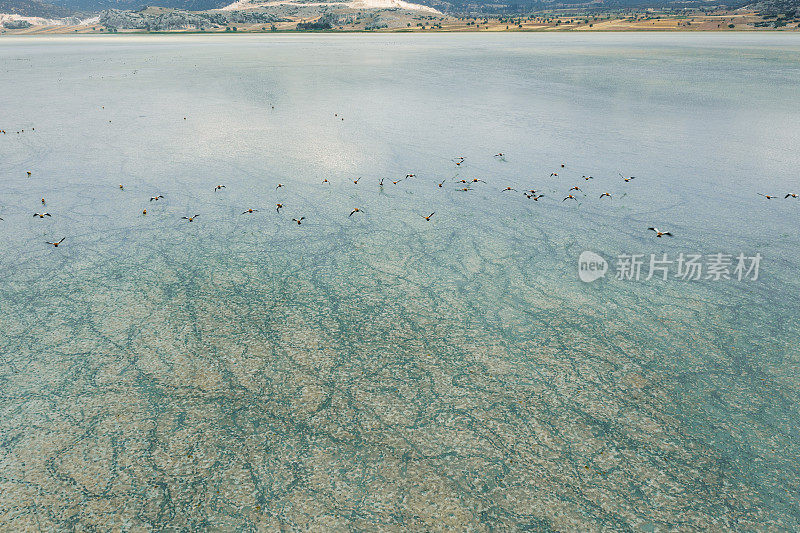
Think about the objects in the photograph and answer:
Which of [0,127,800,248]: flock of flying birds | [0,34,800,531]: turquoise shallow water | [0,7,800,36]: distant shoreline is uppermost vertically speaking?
[0,7,800,36]: distant shoreline

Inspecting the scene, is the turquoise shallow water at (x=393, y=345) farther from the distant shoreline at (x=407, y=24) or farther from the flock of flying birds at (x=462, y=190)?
the distant shoreline at (x=407, y=24)

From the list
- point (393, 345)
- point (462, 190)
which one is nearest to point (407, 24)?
point (462, 190)

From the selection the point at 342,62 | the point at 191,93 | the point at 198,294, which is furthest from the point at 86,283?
the point at 342,62

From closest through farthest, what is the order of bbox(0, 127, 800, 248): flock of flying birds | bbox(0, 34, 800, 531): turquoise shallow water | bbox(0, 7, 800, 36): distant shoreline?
bbox(0, 34, 800, 531): turquoise shallow water < bbox(0, 127, 800, 248): flock of flying birds < bbox(0, 7, 800, 36): distant shoreline

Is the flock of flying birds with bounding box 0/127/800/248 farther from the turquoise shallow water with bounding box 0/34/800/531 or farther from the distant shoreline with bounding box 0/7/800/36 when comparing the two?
the distant shoreline with bounding box 0/7/800/36

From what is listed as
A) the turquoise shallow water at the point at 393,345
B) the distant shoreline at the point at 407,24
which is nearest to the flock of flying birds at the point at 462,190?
the turquoise shallow water at the point at 393,345

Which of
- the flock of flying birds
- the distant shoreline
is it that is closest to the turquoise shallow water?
the flock of flying birds

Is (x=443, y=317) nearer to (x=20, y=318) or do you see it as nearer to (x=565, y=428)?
(x=565, y=428)

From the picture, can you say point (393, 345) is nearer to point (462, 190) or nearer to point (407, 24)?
point (462, 190)
